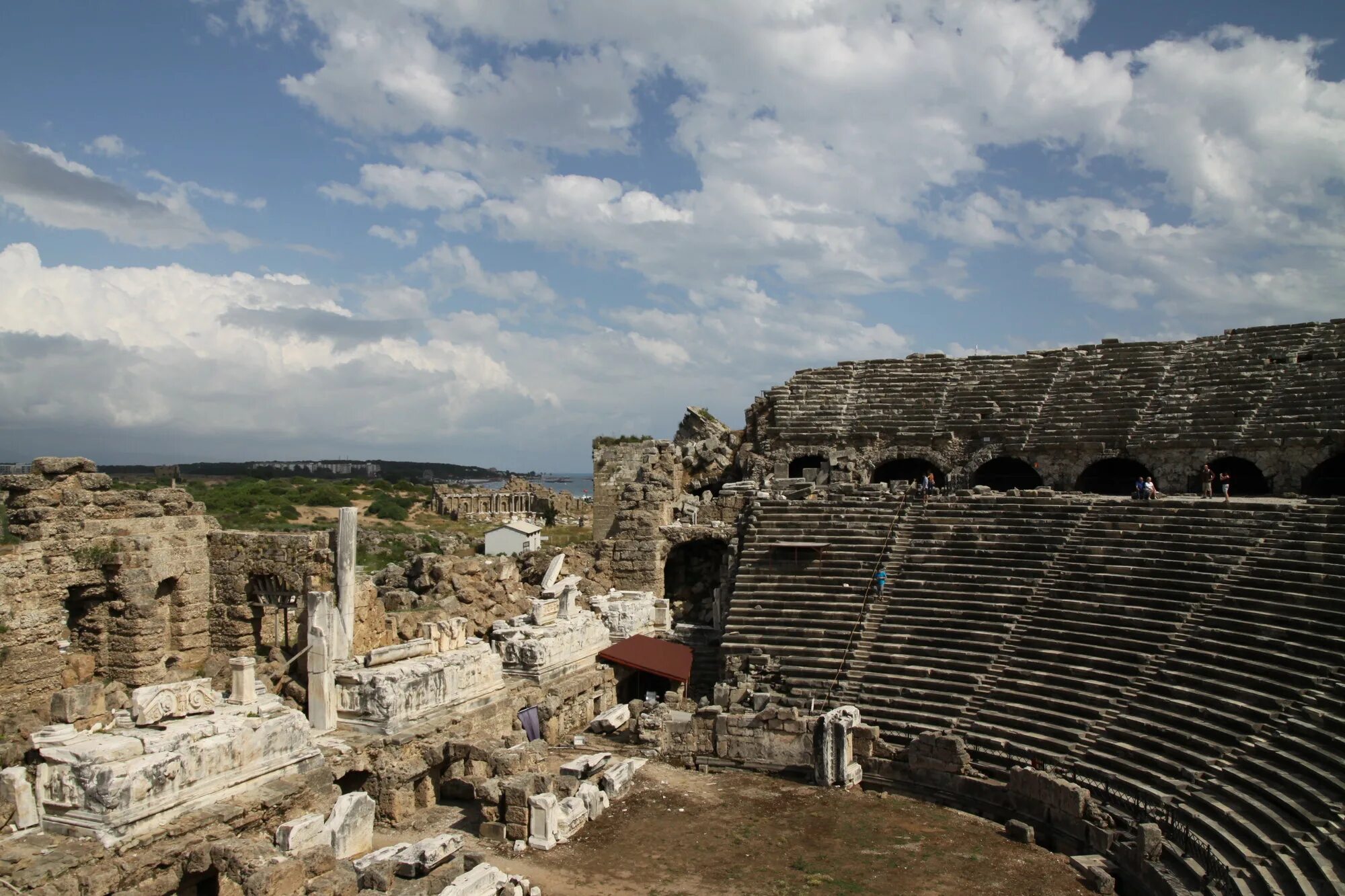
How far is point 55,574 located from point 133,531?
1.52 metres

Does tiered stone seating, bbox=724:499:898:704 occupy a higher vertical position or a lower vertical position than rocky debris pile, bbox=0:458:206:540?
lower

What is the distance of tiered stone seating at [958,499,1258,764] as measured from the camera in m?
13.9

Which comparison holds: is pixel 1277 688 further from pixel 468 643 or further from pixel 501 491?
pixel 501 491

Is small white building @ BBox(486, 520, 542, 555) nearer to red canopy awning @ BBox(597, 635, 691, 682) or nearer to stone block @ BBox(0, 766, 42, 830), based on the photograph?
red canopy awning @ BBox(597, 635, 691, 682)

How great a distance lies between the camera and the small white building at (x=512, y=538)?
2702 cm

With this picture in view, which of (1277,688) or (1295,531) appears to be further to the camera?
(1295,531)

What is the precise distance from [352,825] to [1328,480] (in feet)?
68.5

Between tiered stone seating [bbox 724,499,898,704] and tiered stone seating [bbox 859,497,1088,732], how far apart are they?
71cm

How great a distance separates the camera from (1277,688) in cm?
1219

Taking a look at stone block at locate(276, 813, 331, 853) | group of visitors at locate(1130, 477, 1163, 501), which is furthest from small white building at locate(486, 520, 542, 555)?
stone block at locate(276, 813, 331, 853)

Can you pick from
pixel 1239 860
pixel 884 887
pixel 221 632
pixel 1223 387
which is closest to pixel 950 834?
pixel 884 887

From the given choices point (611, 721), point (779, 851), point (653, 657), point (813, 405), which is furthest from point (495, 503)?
point (779, 851)

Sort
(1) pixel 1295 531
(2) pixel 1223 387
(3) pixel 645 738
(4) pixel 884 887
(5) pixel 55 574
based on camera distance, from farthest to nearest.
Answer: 1. (2) pixel 1223 387
2. (3) pixel 645 738
3. (1) pixel 1295 531
4. (5) pixel 55 574
5. (4) pixel 884 887

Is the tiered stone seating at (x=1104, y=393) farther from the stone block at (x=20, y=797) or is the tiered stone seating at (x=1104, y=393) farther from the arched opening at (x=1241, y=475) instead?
the stone block at (x=20, y=797)
